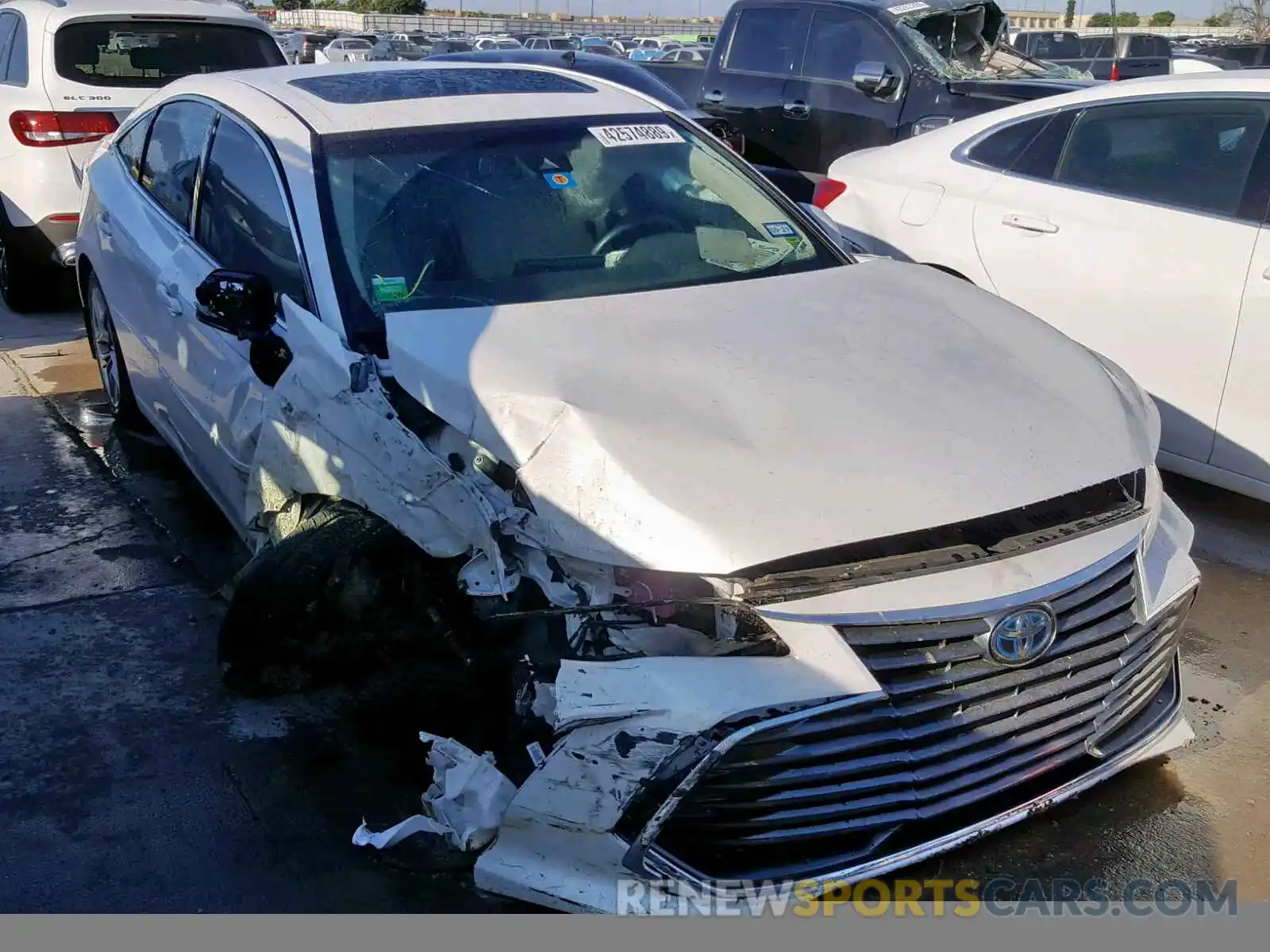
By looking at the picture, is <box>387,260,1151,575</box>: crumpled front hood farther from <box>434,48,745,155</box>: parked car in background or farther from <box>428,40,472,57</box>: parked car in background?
<box>428,40,472,57</box>: parked car in background

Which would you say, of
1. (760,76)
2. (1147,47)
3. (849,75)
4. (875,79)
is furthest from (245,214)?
(1147,47)

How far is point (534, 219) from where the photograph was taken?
145 inches

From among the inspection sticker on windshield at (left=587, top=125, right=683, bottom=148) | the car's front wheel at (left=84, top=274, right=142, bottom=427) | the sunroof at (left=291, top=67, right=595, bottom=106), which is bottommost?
the car's front wheel at (left=84, top=274, right=142, bottom=427)

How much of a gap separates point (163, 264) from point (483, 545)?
2237 millimetres

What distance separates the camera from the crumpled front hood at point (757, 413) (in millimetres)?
2547

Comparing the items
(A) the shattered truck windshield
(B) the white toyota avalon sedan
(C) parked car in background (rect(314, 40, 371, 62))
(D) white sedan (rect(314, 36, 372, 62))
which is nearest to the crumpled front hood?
(B) the white toyota avalon sedan

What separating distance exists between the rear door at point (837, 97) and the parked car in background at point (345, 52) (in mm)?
20483

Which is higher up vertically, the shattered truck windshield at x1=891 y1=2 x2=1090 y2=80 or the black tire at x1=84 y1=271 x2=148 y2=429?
the shattered truck windshield at x1=891 y1=2 x2=1090 y2=80

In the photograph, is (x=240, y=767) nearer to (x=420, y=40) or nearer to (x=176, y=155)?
(x=176, y=155)

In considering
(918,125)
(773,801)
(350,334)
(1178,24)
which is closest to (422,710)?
(350,334)

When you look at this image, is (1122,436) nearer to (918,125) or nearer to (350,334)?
(350,334)

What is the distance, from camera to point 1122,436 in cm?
301

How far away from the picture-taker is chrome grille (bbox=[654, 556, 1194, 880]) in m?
2.38

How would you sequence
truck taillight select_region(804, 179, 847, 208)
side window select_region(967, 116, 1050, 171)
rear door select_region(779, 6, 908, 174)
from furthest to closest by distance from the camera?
rear door select_region(779, 6, 908, 174) < truck taillight select_region(804, 179, 847, 208) < side window select_region(967, 116, 1050, 171)
